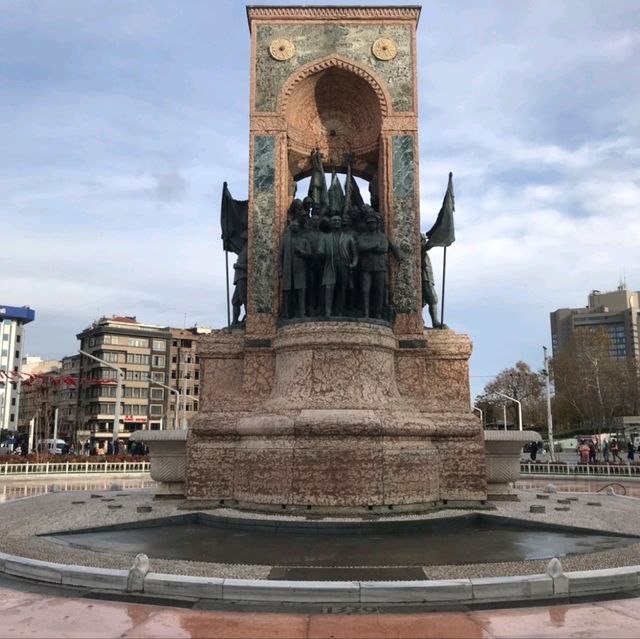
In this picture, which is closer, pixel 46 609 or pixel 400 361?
pixel 46 609

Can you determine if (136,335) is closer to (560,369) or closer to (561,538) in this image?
(560,369)

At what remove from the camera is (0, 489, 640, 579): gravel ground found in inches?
299

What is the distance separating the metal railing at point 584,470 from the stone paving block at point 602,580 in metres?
23.0

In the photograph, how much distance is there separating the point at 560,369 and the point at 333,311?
60104 millimetres

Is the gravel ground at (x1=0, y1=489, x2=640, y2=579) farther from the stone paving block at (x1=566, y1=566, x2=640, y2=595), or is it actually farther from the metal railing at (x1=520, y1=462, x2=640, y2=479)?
the metal railing at (x1=520, y1=462, x2=640, y2=479)

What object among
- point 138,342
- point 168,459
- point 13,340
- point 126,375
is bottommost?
point 168,459

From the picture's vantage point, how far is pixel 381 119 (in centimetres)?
1708

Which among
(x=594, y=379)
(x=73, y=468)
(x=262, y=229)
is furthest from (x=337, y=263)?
(x=594, y=379)

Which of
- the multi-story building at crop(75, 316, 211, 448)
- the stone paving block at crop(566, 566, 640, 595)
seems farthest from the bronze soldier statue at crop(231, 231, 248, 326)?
the multi-story building at crop(75, 316, 211, 448)

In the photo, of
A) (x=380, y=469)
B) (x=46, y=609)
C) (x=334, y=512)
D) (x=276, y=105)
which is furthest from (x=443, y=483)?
(x=276, y=105)

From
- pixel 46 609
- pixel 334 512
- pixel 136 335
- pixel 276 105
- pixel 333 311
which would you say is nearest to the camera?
pixel 46 609

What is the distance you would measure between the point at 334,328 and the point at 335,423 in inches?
91.8

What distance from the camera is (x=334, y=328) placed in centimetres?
1366

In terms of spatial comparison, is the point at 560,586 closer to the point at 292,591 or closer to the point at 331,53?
the point at 292,591
